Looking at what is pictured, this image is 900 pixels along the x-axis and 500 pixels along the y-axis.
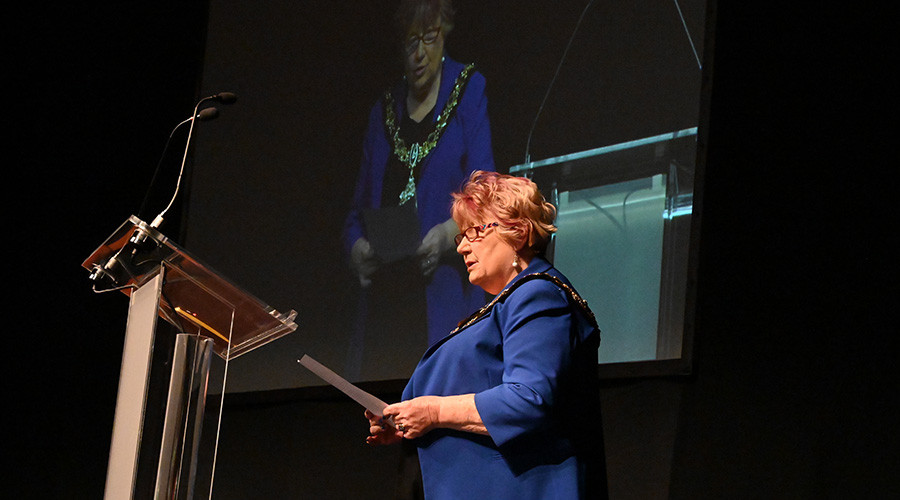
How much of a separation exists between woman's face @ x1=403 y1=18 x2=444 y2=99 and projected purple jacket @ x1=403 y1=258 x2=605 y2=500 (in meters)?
2.07

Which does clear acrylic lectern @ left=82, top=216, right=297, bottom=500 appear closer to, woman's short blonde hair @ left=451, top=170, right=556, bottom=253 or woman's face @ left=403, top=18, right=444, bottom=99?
woman's short blonde hair @ left=451, top=170, right=556, bottom=253

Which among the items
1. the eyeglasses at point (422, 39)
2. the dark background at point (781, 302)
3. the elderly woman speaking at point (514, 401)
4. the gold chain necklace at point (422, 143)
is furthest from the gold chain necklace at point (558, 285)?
the eyeglasses at point (422, 39)

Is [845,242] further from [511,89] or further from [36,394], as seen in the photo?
[36,394]

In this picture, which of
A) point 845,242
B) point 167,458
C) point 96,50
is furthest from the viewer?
point 96,50

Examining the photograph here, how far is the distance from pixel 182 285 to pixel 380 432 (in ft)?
1.68

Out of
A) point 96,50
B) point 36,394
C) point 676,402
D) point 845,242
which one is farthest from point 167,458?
point 96,50

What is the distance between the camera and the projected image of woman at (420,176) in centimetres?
359

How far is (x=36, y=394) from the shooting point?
174 inches

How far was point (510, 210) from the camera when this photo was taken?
2047 millimetres

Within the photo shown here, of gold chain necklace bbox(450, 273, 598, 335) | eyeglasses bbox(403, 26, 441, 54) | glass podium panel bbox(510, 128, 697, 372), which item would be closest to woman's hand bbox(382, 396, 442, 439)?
gold chain necklace bbox(450, 273, 598, 335)

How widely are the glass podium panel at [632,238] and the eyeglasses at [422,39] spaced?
0.97 metres

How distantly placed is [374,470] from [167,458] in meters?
2.10

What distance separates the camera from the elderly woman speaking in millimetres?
1782

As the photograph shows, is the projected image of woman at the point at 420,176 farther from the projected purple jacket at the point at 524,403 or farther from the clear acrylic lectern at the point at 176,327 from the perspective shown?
the clear acrylic lectern at the point at 176,327
